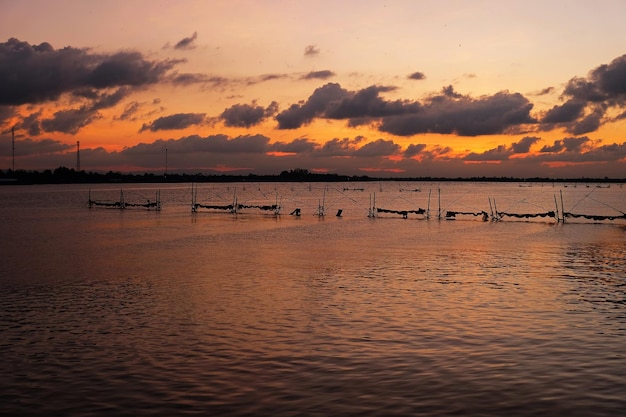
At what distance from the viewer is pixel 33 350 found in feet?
49.6

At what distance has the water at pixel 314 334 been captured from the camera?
38.9ft

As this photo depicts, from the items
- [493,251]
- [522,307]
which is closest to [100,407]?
[522,307]

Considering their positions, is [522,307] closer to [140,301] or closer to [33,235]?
[140,301]

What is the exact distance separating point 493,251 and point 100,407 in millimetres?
30154

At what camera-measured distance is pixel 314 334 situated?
1675 cm

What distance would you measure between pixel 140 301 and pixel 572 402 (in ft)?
47.8

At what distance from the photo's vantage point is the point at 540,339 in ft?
53.1

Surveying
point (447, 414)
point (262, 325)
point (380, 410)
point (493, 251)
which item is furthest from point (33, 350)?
point (493, 251)

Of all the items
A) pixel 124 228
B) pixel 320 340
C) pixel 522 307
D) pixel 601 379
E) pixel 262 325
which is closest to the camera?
pixel 601 379

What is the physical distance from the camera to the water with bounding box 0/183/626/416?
11.9m

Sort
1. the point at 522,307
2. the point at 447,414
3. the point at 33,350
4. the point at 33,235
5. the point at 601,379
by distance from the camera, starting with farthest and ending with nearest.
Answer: the point at 33,235, the point at 522,307, the point at 33,350, the point at 601,379, the point at 447,414

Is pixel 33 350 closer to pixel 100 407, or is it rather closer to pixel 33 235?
pixel 100 407

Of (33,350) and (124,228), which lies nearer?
(33,350)

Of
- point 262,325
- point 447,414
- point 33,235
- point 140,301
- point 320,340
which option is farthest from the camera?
point 33,235
